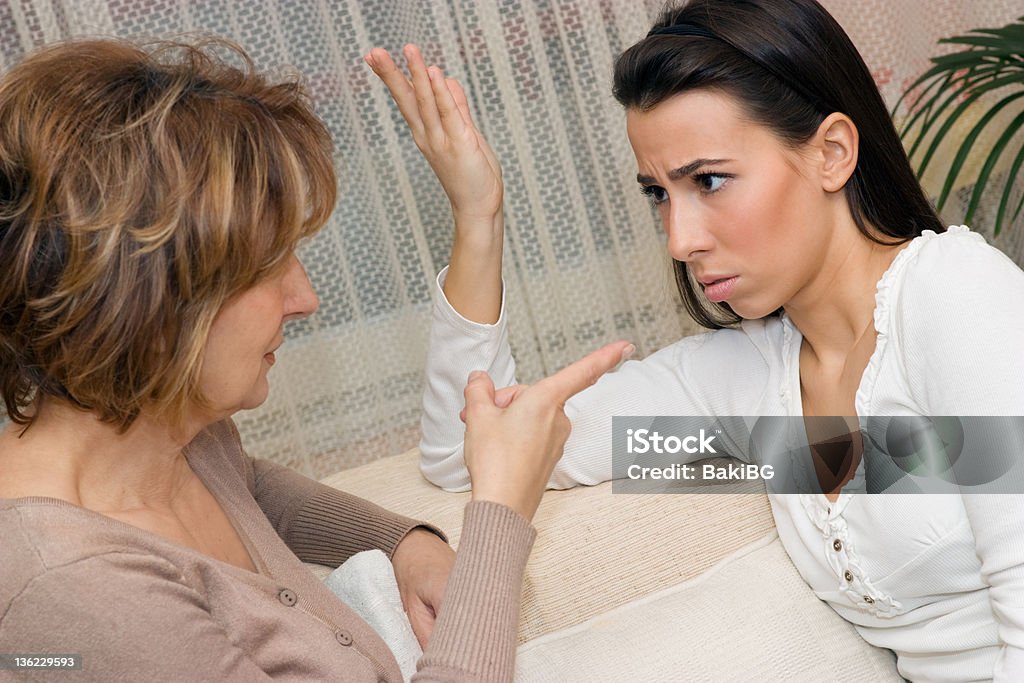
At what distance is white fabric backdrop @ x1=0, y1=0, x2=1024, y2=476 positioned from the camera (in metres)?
1.89

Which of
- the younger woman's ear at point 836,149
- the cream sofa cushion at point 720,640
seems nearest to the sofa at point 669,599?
the cream sofa cushion at point 720,640

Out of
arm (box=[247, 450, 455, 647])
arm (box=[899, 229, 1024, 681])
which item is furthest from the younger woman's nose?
arm (box=[247, 450, 455, 647])

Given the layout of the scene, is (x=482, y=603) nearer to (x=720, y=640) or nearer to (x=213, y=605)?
(x=213, y=605)

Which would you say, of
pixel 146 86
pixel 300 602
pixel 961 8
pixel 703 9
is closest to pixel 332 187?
pixel 146 86

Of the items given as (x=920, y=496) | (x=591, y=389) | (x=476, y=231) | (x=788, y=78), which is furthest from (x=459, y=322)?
(x=920, y=496)

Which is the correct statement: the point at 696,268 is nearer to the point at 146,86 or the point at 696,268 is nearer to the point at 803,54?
the point at 803,54

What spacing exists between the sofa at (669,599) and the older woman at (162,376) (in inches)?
11.2

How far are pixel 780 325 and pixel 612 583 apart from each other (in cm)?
44

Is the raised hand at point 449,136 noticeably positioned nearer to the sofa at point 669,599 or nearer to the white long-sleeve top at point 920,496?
the white long-sleeve top at point 920,496

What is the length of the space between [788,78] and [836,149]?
4.4 inches

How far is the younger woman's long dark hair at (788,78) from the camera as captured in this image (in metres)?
1.19

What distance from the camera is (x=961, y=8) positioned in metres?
2.18

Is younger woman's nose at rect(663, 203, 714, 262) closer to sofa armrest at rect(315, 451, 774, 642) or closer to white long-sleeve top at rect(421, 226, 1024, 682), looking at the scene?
white long-sleeve top at rect(421, 226, 1024, 682)

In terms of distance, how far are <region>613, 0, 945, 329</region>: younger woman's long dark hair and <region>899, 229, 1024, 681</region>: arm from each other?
15 cm
